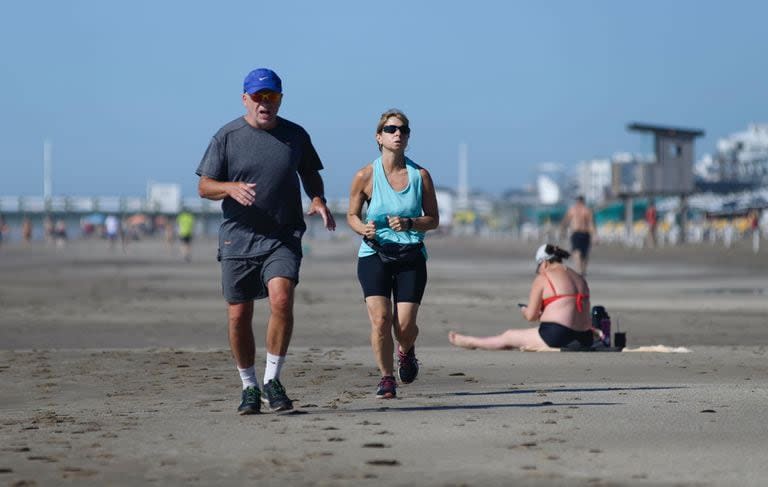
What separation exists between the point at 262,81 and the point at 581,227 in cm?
1983

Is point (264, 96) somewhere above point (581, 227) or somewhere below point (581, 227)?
above

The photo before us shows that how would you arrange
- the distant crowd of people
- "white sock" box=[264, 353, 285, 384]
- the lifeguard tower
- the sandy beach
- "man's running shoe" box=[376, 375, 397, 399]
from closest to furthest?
the sandy beach < "white sock" box=[264, 353, 285, 384] < "man's running shoe" box=[376, 375, 397, 399] < the distant crowd of people < the lifeguard tower

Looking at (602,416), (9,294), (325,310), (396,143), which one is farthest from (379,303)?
(9,294)

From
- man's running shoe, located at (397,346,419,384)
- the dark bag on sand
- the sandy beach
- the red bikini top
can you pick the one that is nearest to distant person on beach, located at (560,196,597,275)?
the sandy beach

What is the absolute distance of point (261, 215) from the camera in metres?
7.88

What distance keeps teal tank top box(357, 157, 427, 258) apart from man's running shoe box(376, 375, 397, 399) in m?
0.74

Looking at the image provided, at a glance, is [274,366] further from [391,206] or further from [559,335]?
[559,335]

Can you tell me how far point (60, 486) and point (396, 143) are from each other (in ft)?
11.6

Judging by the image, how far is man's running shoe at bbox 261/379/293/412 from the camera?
7.80 metres

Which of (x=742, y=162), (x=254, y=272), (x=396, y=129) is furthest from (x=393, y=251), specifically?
(x=742, y=162)

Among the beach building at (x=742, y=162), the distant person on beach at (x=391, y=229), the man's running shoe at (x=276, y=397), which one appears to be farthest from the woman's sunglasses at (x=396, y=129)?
the beach building at (x=742, y=162)

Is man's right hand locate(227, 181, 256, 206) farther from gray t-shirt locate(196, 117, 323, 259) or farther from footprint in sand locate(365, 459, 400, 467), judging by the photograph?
footprint in sand locate(365, 459, 400, 467)

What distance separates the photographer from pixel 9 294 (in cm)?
2352

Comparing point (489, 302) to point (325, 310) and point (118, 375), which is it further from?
point (118, 375)
